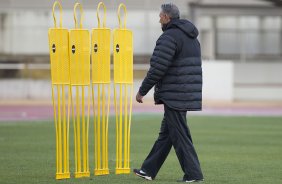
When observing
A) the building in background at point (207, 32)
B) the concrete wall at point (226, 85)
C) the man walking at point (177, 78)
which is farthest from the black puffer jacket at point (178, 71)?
the building in background at point (207, 32)

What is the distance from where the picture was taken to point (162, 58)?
34.5 ft

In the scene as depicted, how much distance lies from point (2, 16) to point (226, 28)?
34.1 ft

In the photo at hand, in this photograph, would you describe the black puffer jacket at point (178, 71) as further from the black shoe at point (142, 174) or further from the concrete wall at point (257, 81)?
the concrete wall at point (257, 81)

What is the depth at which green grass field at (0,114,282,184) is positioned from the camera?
11.5 m

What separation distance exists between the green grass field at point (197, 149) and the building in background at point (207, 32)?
13.7 m

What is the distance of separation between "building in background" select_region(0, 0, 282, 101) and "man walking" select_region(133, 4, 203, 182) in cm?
2614

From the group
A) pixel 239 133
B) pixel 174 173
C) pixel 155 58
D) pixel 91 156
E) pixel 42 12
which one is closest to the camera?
pixel 155 58

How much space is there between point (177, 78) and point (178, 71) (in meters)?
0.09

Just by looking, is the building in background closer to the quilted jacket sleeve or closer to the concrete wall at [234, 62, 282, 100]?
the concrete wall at [234, 62, 282, 100]

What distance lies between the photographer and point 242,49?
41.7 meters

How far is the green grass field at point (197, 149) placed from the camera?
37.9 ft

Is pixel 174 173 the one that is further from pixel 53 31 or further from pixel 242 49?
pixel 242 49

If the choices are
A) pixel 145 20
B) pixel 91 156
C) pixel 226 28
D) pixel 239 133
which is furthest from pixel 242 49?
pixel 91 156

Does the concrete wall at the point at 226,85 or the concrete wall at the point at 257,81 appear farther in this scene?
the concrete wall at the point at 257,81
